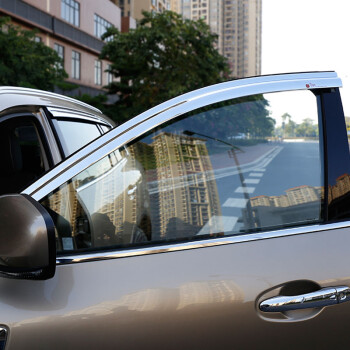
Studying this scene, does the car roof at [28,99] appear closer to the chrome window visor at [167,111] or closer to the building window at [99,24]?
the chrome window visor at [167,111]

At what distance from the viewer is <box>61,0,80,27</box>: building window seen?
3581 cm

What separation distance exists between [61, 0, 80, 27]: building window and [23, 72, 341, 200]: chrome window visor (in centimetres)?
3623

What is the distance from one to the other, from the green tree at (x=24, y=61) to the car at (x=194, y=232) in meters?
14.6

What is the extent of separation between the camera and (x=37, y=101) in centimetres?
300

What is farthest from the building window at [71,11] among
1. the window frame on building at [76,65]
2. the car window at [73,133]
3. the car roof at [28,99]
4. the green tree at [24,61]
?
the car roof at [28,99]

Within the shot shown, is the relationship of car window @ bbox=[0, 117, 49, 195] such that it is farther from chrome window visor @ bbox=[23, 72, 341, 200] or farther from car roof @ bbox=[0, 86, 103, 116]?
chrome window visor @ bbox=[23, 72, 341, 200]

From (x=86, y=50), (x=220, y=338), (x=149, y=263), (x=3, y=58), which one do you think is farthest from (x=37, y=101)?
(x=86, y=50)

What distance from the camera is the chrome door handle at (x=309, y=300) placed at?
1.56 m

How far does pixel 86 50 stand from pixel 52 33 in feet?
19.9

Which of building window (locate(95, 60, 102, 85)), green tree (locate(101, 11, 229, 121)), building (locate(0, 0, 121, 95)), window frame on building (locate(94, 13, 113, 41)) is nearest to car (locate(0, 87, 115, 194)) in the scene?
green tree (locate(101, 11, 229, 121))

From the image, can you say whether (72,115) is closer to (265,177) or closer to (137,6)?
(265,177)

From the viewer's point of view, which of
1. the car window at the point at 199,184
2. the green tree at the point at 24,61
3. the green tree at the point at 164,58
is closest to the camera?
the car window at the point at 199,184

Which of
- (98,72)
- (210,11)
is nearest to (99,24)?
(98,72)

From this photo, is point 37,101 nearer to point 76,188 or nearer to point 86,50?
point 76,188
